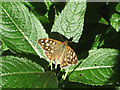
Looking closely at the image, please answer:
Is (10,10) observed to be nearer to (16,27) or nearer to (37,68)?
(16,27)

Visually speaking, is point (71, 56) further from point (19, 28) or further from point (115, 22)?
point (115, 22)

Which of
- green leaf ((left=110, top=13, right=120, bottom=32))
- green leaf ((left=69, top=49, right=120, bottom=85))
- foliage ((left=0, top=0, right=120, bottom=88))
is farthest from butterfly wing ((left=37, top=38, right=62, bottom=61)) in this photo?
green leaf ((left=110, top=13, right=120, bottom=32))

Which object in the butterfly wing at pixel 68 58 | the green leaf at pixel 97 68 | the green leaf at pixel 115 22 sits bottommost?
the green leaf at pixel 97 68

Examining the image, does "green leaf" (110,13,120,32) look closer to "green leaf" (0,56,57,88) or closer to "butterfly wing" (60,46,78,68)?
"butterfly wing" (60,46,78,68)

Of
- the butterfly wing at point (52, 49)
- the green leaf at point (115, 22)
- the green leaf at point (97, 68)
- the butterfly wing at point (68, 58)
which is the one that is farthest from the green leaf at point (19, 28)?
the green leaf at point (115, 22)

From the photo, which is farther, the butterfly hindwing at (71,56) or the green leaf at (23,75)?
the butterfly hindwing at (71,56)

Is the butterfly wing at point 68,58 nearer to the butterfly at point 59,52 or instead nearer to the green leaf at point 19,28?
the butterfly at point 59,52

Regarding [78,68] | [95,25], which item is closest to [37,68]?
[78,68]
